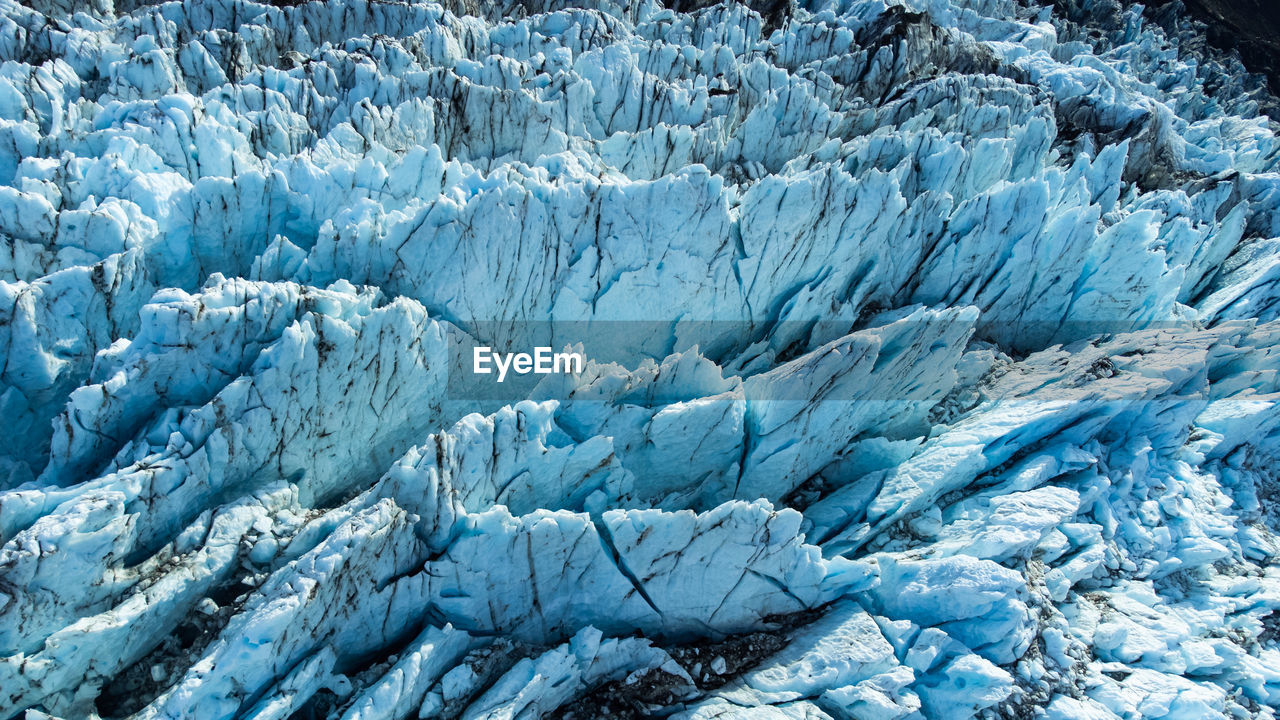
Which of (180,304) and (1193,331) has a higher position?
(1193,331)

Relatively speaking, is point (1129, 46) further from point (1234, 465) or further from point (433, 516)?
point (433, 516)

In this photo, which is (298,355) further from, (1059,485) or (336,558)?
(1059,485)

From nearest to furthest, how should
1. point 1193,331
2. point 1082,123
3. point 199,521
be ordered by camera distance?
point 199,521, point 1193,331, point 1082,123

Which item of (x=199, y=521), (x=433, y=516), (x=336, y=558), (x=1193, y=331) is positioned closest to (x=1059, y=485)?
(x=1193, y=331)

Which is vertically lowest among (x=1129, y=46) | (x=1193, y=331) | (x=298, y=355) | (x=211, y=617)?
(x=211, y=617)

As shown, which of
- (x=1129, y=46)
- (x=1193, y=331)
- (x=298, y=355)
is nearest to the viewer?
(x=298, y=355)

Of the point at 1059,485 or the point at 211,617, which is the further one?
the point at 1059,485
